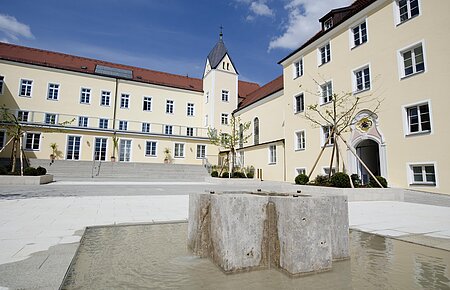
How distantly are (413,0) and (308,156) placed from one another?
10.9 metres

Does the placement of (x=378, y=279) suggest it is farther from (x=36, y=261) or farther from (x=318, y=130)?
(x=318, y=130)

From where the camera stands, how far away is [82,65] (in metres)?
33.1

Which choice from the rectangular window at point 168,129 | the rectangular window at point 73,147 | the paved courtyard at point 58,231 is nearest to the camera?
the paved courtyard at point 58,231

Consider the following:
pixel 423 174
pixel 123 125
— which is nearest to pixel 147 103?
pixel 123 125

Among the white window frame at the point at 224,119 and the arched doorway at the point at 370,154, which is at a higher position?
the white window frame at the point at 224,119

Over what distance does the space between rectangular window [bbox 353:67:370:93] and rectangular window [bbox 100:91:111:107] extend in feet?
93.0

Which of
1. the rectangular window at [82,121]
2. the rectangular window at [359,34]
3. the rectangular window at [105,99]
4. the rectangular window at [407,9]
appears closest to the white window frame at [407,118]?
the rectangular window at [407,9]

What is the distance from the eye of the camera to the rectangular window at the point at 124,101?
3288 centimetres

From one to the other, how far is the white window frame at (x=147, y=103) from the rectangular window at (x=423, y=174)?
30.1 m

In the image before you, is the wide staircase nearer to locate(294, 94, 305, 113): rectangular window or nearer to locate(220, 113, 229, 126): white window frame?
locate(220, 113, 229, 126): white window frame

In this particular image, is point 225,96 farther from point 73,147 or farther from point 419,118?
point 419,118

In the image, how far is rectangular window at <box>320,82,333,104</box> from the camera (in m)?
17.9

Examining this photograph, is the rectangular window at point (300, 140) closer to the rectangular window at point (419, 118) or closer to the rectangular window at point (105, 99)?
the rectangular window at point (419, 118)

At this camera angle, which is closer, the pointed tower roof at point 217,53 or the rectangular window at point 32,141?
the rectangular window at point 32,141
